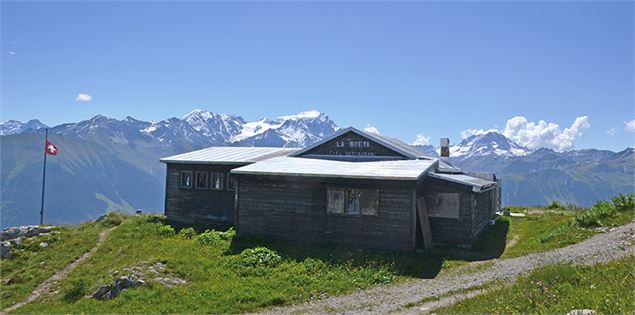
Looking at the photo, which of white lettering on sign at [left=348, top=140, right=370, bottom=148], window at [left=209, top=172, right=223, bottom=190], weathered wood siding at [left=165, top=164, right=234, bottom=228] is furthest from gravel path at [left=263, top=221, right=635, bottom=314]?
window at [left=209, top=172, right=223, bottom=190]

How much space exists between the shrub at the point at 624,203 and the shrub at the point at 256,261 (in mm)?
21383

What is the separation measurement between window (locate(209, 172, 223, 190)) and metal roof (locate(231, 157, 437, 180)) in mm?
4814

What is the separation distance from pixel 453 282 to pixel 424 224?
6354mm

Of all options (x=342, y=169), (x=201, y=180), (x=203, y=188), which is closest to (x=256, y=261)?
(x=342, y=169)

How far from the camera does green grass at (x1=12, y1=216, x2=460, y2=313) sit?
15.7m

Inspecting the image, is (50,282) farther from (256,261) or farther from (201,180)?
(201,180)

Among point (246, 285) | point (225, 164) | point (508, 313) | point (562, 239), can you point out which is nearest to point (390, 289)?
point (246, 285)

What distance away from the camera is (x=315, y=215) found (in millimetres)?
23656

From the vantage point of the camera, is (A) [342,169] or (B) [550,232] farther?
(B) [550,232]

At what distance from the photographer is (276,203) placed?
80.9ft

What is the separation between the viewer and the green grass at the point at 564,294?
9.19 meters

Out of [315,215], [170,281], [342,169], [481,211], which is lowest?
[170,281]

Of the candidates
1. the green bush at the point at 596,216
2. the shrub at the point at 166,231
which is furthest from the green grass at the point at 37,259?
the green bush at the point at 596,216

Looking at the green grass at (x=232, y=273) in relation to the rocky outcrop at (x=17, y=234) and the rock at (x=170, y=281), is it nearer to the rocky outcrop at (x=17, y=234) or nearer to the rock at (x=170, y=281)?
the rock at (x=170, y=281)
